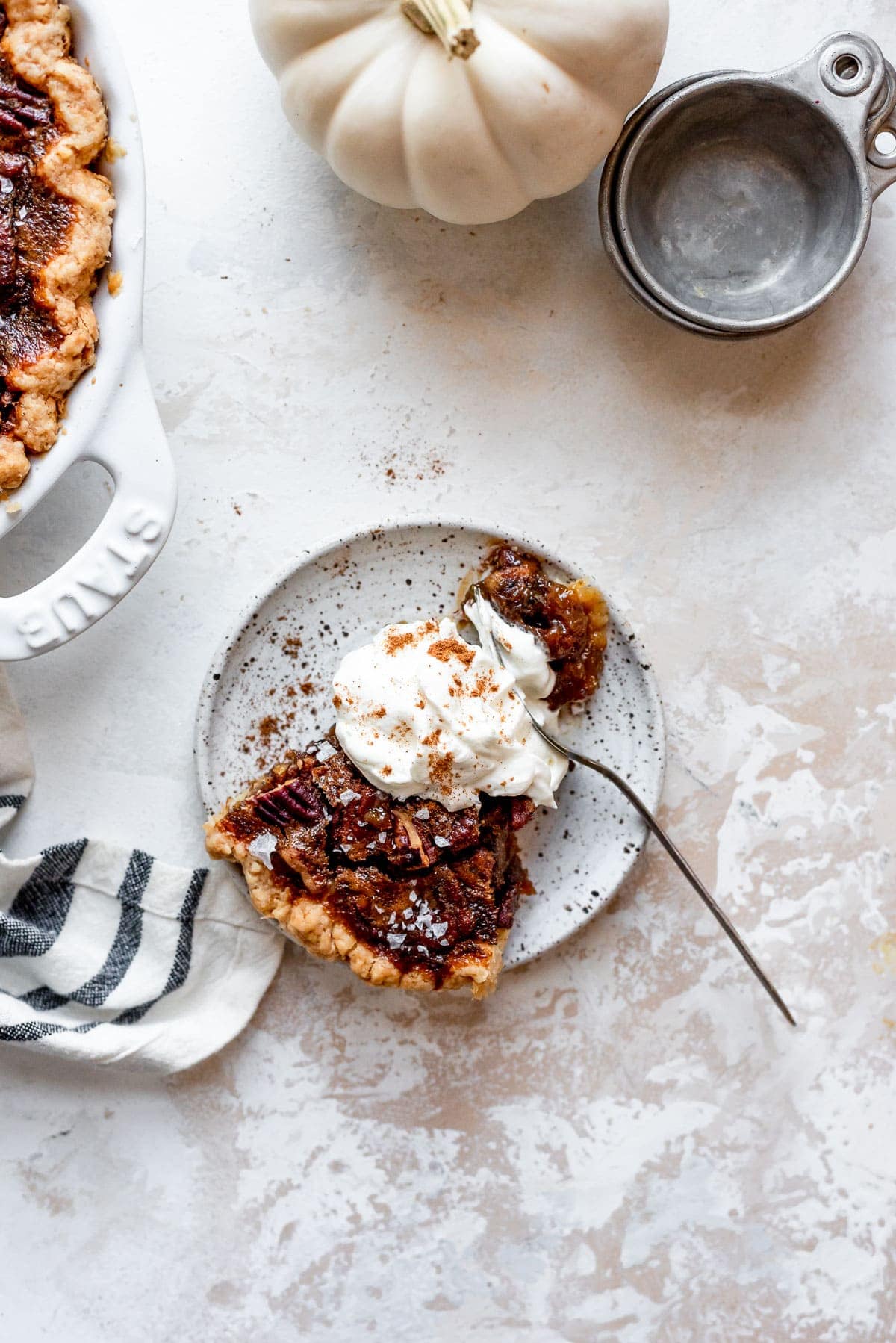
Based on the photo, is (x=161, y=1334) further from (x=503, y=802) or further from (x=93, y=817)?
(x=503, y=802)

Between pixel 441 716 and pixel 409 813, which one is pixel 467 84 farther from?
pixel 409 813

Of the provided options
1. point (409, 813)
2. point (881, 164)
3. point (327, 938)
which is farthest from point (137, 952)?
point (881, 164)

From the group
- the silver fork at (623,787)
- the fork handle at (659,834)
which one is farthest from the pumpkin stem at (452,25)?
the fork handle at (659,834)

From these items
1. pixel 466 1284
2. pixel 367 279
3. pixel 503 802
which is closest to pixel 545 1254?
pixel 466 1284

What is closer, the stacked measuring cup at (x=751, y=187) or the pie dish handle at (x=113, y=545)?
the pie dish handle at (x=113, y=545)

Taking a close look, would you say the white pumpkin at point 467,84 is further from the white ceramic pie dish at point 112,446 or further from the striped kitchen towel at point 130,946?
the striped kitchen towel at point 130,946

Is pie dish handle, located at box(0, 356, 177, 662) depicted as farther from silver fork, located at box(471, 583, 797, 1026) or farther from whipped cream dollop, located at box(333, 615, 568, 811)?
silver fork, located at box(471, 583, 797, 1026)

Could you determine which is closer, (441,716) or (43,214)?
(43,214)
